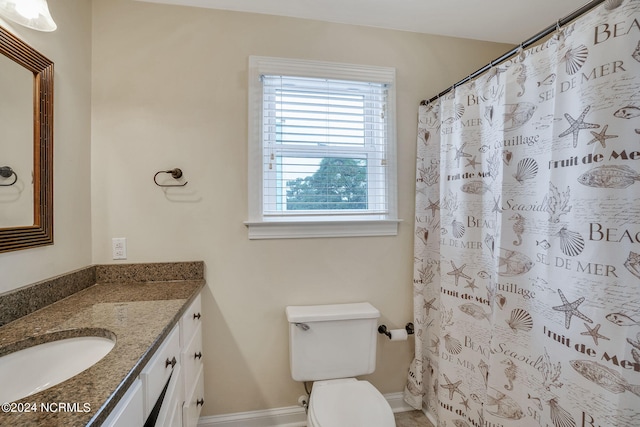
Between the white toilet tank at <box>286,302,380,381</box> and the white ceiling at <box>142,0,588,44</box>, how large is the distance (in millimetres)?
1766

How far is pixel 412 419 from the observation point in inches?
67.7

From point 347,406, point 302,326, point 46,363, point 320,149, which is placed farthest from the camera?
point 320,149

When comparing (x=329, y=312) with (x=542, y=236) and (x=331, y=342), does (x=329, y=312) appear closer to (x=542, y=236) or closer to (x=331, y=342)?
(x=331, y=342)

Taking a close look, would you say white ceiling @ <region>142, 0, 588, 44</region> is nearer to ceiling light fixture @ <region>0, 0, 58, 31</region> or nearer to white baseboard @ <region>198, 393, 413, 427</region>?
ceiling light fixture @ <region>0, 0, 58, 31</region>

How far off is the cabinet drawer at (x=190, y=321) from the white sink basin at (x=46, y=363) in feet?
0.99

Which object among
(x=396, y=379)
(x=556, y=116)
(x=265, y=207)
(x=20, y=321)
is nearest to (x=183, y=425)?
(x=20, y=321)

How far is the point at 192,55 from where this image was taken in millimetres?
1559

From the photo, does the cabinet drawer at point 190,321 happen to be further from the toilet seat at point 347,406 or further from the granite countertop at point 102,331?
the toilet seat at point 347,406

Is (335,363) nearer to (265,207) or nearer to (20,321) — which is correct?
(265,207)

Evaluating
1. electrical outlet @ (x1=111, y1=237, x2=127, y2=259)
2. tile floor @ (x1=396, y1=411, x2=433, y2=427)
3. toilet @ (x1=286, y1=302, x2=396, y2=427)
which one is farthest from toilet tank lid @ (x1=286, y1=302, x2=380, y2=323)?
electrical outlet @ (x1=111, y1=237, x2=127, y2=259)

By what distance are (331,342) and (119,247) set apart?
130 cm

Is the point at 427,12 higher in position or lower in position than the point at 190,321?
higher

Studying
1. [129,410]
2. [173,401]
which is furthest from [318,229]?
[129,410]

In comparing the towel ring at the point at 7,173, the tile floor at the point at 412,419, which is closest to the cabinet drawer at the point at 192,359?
the towel ring at the point at 7,173
